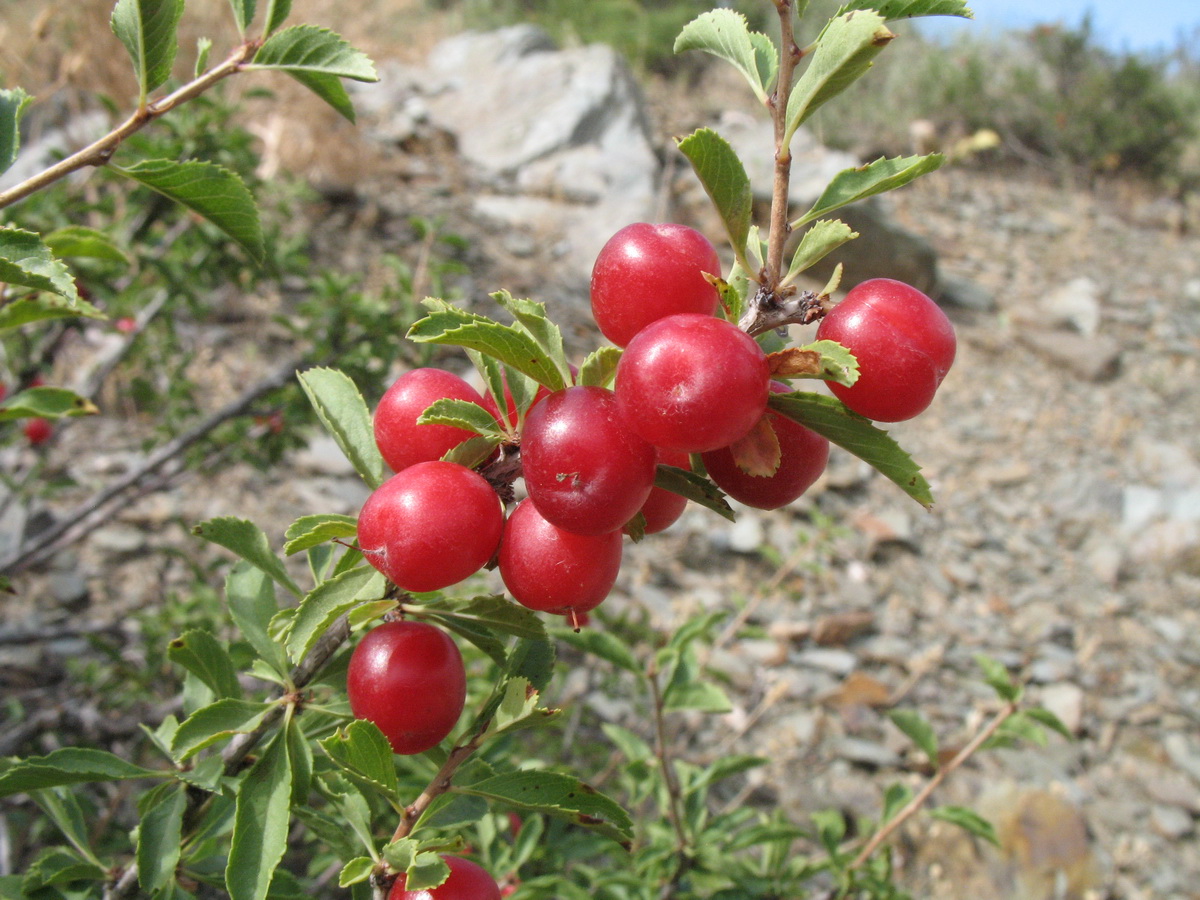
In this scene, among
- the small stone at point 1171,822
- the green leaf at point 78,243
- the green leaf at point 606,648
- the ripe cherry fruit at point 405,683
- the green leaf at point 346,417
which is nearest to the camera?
the ripe cherry fruit at point 405,683

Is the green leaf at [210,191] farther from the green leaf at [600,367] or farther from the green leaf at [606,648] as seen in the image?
the green leaf at [606,648]

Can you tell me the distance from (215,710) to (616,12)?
12308mm

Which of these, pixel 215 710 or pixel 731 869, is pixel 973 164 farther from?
pixel 215 710

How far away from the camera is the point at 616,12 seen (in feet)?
37.9

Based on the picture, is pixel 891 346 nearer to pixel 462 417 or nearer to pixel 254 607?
pixel 462 417

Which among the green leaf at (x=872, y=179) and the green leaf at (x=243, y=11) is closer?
the green leaf at (x=872, y=179)

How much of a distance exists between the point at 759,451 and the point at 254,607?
815 millimetres

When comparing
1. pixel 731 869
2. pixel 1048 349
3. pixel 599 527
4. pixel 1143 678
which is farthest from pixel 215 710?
pixel 1048 349

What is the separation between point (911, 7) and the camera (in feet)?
2.82

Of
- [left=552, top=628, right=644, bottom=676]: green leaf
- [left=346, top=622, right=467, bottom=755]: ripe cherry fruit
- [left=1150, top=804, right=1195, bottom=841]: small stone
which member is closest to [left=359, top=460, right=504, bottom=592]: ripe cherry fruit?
[left=346, top=622, right=467, bottom=755]: ripe cherry fruit

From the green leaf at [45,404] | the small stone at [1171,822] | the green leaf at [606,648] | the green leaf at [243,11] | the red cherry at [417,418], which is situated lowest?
the small stone at [1171,822]

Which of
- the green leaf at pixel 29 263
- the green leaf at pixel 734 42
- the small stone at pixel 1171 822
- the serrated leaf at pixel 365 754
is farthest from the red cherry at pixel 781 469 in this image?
the small stone at pixel 1171 822

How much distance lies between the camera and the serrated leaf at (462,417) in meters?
0.86

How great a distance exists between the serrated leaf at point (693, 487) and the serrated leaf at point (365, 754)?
40cm
